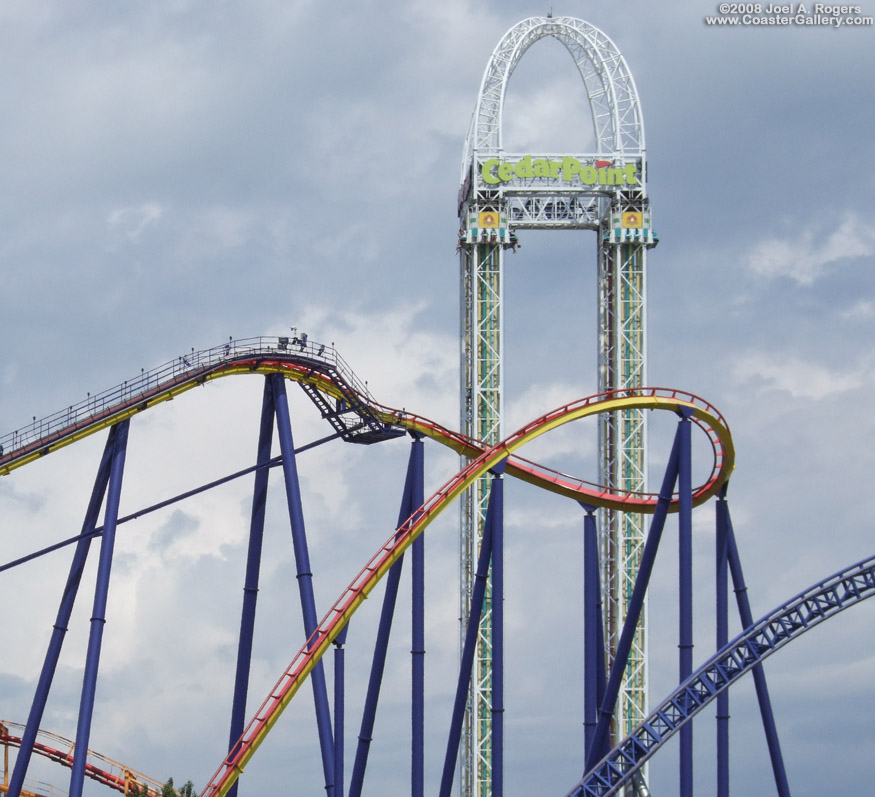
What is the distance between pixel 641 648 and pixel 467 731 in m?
6.19

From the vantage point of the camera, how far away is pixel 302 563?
37.5m

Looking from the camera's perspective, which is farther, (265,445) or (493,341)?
(493,341)

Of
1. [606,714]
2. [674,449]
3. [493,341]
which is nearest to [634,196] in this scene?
[493,341]

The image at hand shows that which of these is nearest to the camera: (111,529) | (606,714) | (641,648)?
(111,529)

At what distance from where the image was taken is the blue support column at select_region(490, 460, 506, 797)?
129 feet

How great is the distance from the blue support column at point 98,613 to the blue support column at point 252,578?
3.87 m

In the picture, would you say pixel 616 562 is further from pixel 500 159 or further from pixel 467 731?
pixel 500 159

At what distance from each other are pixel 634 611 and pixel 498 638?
9.95 ft

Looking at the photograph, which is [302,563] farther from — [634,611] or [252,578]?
[634,611]

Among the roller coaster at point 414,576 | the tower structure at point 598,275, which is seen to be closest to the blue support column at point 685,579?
the roller coaster at point 414,576

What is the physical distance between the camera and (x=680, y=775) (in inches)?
1460

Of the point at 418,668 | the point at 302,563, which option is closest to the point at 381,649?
the point at 418,668

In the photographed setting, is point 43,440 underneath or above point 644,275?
underneath

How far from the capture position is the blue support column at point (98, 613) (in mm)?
34103
